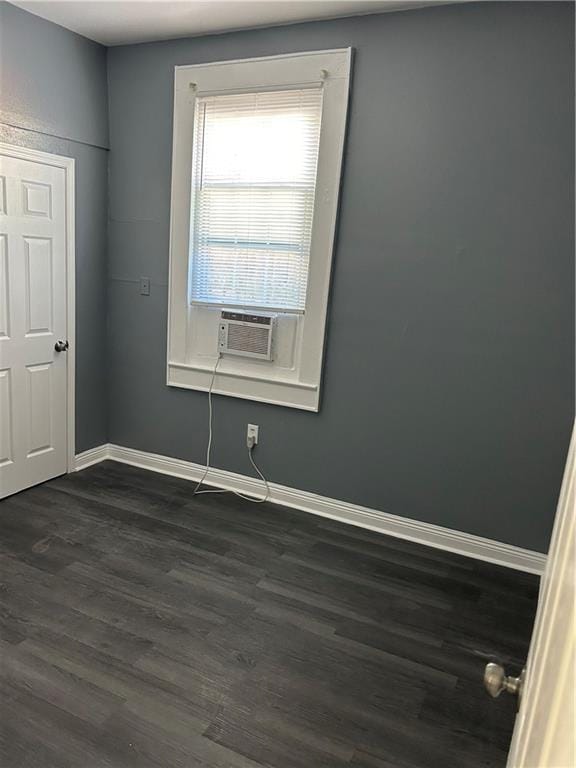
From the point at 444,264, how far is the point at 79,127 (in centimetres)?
235

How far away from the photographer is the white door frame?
3.00m

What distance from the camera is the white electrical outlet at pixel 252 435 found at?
11.1 ft

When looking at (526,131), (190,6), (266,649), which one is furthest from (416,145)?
(266,649)

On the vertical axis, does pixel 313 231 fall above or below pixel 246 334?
above

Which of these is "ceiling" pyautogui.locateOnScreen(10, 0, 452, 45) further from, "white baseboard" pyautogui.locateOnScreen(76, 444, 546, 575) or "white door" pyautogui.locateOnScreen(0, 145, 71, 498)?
"white baseboard" pyautogui.locateOnScreen(76, 444, 546, 575)

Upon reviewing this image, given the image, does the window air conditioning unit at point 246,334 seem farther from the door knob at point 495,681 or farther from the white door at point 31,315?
the door knob at point 495,681

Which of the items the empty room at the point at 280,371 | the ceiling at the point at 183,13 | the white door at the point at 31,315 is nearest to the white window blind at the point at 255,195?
the empty room at the point at 280,371

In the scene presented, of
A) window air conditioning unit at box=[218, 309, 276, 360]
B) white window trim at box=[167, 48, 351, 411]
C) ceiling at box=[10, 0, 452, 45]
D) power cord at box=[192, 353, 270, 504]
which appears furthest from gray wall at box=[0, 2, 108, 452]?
window air conditioning unit at box=[218, 309, 276, 360]

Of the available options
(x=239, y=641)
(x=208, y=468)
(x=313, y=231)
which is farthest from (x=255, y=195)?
(x=239, y=641)

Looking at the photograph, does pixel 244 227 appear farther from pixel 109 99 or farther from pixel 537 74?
pixel 537 74

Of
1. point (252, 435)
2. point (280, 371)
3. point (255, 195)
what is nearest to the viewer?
point (255, 195)

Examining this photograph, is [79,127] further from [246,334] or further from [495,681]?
[495,681]

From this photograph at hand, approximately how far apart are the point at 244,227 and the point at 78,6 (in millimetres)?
1388

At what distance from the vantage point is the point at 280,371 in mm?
3260
